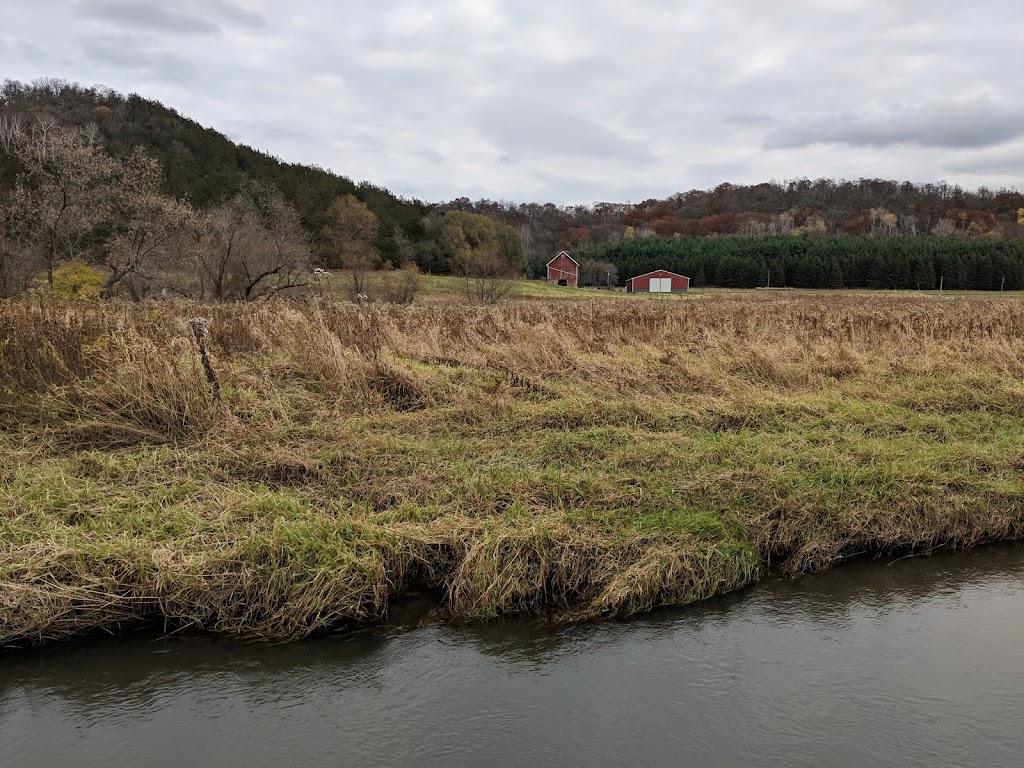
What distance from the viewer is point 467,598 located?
481 cm

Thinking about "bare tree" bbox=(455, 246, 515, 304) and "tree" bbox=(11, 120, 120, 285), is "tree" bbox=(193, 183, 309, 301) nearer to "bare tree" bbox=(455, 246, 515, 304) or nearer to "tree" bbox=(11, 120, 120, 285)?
"tree" bbox=(11, 120, 120, 285)

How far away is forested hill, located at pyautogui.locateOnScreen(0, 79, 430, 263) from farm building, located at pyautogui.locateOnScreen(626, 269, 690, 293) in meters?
26.7

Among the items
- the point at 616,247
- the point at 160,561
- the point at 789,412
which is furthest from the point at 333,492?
the point at 616,247

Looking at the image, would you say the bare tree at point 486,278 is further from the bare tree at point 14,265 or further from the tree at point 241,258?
the bare tree at point 14,265

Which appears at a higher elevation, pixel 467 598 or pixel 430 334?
pixel 430 334

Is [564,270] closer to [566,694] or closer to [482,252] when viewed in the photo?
[482,252]

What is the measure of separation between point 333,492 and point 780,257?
311ft

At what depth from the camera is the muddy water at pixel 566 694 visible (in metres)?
3.48

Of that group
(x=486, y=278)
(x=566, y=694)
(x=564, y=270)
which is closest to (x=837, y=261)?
(x=564, y=270)

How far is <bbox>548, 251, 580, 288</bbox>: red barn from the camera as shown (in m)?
81.9

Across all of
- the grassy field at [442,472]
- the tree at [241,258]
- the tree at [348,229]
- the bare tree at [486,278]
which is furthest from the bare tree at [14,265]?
the bare tree at [486,278]

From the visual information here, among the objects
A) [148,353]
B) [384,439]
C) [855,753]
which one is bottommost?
[855,753]

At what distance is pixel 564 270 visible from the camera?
8256 cm

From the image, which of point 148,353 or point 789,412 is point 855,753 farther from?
point 148,353
